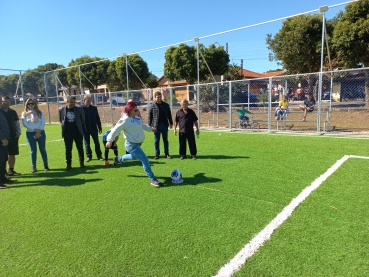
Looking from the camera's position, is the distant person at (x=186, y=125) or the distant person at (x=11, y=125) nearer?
the distant person at (x=11, y=125)

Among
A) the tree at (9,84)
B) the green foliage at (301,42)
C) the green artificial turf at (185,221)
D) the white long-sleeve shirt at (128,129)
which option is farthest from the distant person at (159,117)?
the tree at (9,84)

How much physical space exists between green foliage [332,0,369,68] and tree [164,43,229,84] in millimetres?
17981

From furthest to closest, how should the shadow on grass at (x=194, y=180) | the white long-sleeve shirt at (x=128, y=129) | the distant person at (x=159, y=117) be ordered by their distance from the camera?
the distant person at (x=159, y=117) < the shadow on grass at (x=194, y=180) < the white long-sleeve shirt at (x=128, y=129)

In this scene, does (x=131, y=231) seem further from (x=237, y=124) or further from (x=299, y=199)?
(x=237, y=124)

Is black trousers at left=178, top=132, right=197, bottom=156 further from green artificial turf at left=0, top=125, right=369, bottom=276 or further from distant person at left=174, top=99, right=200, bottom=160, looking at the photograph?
green artificial turf at left=0, top=125, right=369, bottom=276

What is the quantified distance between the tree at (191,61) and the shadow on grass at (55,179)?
89.2ft

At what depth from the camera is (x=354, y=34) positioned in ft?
48.0

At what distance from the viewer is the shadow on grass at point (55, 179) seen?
567 centimetres

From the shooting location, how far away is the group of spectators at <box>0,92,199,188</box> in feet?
17.0

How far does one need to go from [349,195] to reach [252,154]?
135 inches

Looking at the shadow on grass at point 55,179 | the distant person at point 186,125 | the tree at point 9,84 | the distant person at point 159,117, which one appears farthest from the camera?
the tree at point 9,84

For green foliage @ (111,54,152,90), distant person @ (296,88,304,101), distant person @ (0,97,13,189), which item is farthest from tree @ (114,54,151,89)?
distant person @ (0,97,13,189)

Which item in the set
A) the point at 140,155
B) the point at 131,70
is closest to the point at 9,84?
the point at 131,70

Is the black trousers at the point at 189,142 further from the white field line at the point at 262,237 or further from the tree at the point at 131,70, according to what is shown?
the tree at the point at 131,70
